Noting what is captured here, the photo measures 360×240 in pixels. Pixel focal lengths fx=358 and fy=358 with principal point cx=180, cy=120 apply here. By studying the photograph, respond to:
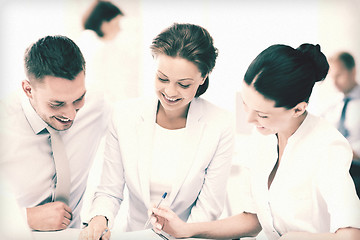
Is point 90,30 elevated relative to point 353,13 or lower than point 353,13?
lower

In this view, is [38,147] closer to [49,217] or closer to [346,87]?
[49,217]

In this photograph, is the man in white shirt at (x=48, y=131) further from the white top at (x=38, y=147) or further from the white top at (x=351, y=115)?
the white top at (x=351, y=115)

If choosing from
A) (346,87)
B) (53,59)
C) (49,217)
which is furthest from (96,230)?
(346,87)

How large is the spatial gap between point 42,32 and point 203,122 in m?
0.66

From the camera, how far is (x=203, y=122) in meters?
1.28

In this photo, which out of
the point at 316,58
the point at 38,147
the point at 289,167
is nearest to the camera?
the point at 316,58

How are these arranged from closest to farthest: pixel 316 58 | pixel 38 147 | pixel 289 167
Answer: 1. pixel 316 58
2. pixel 289 167
3. pixel 38 147

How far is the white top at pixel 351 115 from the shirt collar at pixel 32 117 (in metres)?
0.99

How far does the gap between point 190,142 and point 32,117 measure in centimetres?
57

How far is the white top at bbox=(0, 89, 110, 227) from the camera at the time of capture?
4.22 feet

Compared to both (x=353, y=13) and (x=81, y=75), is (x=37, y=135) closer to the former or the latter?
(x=81, y=75)

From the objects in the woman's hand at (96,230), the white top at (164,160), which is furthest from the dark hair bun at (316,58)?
the woman's hand at (96,230)

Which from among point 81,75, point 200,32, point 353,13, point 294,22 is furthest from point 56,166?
point 353,13

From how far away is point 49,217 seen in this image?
4.26 feet
